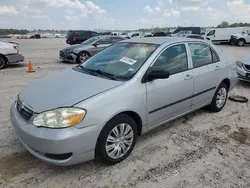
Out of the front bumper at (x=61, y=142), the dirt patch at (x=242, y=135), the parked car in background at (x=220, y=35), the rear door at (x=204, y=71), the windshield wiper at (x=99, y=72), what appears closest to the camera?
the front bumper at (x=61, y=142)

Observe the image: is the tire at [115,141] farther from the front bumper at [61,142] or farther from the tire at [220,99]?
the tire at [220,99]

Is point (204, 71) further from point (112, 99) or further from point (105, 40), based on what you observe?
point (105, 40)

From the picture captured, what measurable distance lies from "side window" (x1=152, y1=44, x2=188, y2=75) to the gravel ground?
43.4 inches

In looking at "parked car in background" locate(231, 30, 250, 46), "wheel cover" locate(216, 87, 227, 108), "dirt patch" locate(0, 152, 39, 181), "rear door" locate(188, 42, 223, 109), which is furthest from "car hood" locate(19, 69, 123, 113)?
"parked car in background" locate(231, 30, 250, 46)

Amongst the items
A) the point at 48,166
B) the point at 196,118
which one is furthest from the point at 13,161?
the point at 196,118

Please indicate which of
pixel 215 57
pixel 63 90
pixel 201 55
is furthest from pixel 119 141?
pixel 215 57

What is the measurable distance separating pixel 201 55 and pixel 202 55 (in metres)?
0.04

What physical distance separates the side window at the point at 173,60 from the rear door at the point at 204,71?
0.23 metres

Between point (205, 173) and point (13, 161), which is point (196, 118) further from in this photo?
point (13, 161)

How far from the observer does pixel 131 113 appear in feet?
9.59

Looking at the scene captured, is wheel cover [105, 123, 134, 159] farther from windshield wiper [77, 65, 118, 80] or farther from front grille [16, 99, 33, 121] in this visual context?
front grille [16, 99, 33, 121]

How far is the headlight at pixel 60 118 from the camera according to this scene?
241cm

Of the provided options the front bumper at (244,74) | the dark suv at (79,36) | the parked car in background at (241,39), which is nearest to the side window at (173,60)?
the front bumper at (244,74)

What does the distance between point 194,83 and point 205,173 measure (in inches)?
61.6
